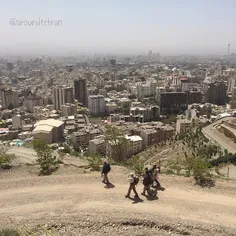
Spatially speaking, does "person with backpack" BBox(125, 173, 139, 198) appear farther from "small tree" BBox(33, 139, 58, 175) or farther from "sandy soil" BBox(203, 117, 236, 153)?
"sandy soil" BBox(203, 117, 236, 153)

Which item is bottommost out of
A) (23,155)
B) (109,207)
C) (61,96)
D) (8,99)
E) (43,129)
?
(8,99)

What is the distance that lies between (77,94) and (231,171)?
35.5 m

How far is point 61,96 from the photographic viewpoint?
41750mm

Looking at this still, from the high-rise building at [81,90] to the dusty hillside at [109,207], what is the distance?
4016 cm

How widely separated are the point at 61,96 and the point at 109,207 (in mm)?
38364

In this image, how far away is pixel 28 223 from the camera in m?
4.05

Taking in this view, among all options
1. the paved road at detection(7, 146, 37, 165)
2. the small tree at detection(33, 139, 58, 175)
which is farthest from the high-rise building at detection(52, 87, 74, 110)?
the small tree at detection(33, 139, 58, 175)

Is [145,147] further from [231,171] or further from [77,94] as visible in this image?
[77,94]

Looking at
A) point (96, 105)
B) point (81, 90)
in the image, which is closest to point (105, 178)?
point (96, 105)

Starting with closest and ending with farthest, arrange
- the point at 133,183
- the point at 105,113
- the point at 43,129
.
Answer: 1. the point at 133,183
2. the point at 43,129
3. the point at 105,113

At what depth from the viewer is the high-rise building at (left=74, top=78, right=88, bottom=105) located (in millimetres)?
45094

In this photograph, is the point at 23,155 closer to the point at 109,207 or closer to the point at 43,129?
the point at 109,207

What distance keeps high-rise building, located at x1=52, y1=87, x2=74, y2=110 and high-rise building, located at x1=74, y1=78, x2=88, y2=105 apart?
8.56ft

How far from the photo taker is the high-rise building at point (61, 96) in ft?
137
